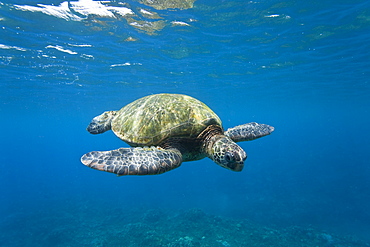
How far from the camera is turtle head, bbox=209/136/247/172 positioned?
12.3 feet

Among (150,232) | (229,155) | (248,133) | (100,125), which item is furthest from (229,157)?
(150,232)

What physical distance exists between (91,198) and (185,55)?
80.0ft

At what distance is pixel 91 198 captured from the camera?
92.7 feet

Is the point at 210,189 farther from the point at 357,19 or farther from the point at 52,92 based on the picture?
the point at 52,92

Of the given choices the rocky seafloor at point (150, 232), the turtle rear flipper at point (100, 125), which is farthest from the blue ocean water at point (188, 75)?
the turtle rear flipper at point (100, 125)

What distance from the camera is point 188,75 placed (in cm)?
2308

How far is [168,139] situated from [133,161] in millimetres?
1254

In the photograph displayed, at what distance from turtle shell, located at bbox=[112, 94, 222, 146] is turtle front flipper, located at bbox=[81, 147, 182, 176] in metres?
0.70

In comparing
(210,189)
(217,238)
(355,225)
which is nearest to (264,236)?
(217,238)

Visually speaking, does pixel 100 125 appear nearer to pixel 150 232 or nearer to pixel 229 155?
pixel 229 155

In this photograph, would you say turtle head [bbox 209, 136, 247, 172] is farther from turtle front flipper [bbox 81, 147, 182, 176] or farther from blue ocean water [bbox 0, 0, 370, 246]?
blue ocean water [bbox 0, 0, 370, 246]

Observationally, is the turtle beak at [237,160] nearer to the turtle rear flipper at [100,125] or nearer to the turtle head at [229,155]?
the turtle head at [229,155]

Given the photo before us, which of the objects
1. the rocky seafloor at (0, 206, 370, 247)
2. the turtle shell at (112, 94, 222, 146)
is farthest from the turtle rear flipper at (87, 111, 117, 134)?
the rocky seafloor at (0, 206, 370, 247)

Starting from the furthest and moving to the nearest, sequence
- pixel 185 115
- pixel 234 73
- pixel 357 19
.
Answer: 1. pixel 234 73
2. pixel 357 19
3. pixel 185 115
